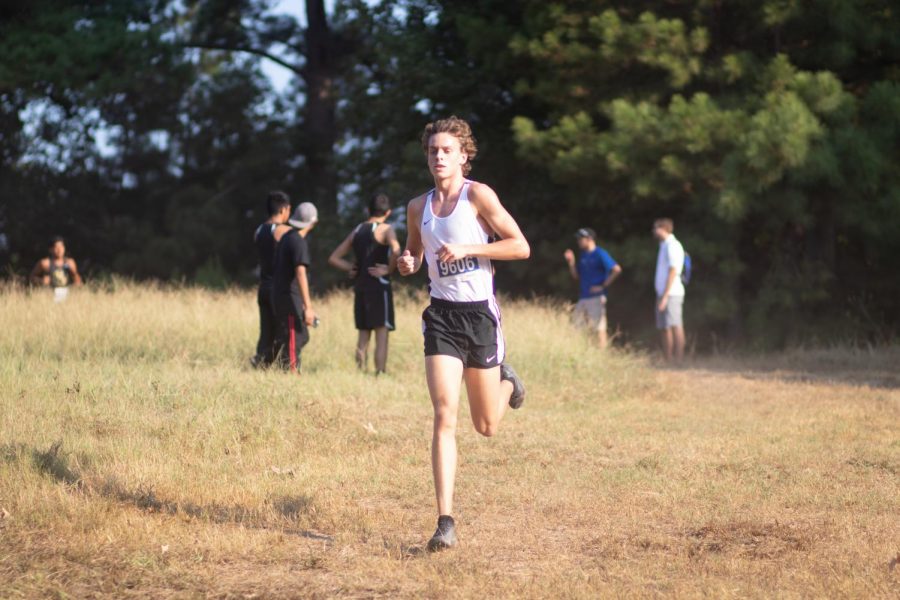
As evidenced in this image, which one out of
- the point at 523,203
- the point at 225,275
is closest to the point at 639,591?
the point at 523,203

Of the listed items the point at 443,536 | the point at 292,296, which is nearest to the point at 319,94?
the point at 292,296

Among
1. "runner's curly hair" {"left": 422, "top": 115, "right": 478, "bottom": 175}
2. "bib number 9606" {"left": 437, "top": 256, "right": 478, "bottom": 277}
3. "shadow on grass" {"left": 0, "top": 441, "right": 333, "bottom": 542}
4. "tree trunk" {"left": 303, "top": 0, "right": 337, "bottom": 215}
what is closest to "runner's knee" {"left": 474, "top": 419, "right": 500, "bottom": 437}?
"bib number 9606" {"left": 437, "top": 256, "right": 478, "bottom": 277}

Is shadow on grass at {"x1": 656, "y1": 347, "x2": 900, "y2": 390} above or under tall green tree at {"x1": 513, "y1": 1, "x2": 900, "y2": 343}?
under

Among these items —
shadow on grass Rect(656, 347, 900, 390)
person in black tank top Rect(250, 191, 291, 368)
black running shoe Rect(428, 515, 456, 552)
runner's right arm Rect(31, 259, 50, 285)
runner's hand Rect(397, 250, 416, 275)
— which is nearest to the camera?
black running shoe Rect(428, 515, 456, 552)

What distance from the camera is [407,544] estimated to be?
5.45 m

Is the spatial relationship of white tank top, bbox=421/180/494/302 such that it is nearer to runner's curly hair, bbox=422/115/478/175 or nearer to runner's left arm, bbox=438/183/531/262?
runner's left arm, bbox=438/183/531/262

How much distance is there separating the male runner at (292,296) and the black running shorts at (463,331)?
4.40 m

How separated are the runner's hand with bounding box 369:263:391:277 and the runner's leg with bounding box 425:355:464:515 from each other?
17.6ft

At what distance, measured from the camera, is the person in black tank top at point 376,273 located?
35.4 ft

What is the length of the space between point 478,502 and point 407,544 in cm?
110

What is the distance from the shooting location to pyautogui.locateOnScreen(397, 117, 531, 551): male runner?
535 centimetres

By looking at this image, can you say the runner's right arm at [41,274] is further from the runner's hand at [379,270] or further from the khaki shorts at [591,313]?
the khaki shorts at [591,313]

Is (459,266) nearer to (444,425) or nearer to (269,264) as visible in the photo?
(444,425)

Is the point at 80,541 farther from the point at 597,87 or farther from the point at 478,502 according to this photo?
the point at 597,87
